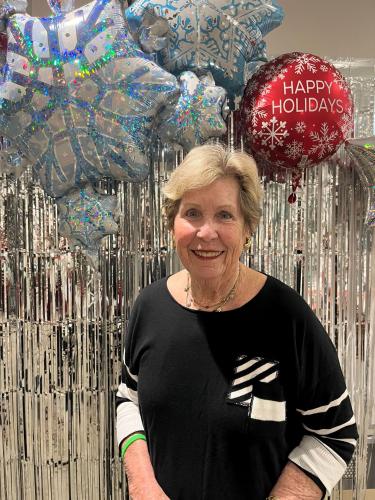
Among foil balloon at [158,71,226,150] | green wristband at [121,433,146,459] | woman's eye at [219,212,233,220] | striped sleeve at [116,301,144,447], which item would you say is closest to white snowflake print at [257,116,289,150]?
foil balloon at [158,71,226,150]

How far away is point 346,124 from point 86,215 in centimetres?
70

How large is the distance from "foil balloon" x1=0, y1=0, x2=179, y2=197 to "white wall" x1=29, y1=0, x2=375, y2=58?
84cm

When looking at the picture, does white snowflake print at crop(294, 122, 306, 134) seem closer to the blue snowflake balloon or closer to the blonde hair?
the blonde hair

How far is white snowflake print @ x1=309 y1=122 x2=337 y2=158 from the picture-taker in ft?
3.49

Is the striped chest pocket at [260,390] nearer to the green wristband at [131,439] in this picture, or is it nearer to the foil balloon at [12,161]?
the green wristband at [131,439]

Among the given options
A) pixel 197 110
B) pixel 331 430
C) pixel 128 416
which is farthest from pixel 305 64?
pixel 128 416

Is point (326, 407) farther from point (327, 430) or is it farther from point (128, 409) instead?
point (128, 409)

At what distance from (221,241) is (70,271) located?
68 cm

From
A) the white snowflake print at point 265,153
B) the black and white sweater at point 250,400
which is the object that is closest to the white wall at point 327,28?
the white snowflake print at point 265,153

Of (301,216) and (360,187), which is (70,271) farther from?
(360,187)

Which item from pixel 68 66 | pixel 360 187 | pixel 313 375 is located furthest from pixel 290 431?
pixel 68 66

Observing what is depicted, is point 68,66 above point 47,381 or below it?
above

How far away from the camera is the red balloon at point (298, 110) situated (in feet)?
3.47

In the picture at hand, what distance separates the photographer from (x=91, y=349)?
4.55 ft
